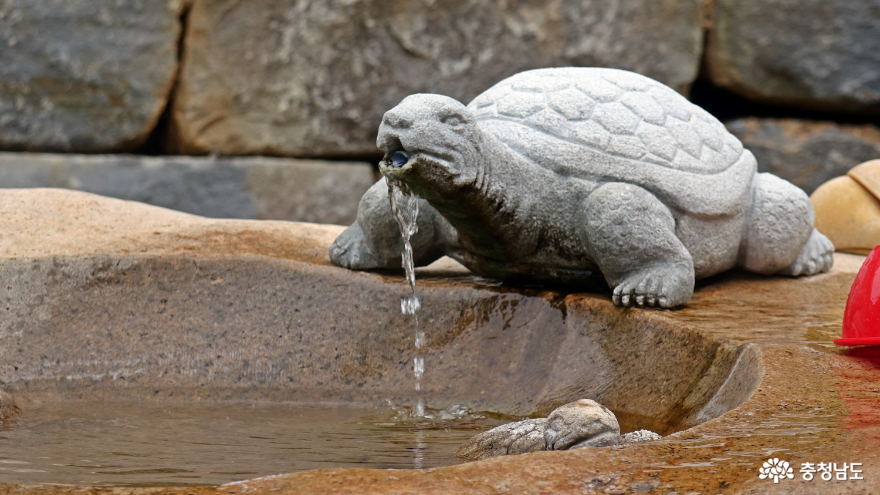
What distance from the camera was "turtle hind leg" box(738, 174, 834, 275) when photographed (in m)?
2.80

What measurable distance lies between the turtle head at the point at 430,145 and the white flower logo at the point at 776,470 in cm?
118

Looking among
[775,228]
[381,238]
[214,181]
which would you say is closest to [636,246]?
[775,228]

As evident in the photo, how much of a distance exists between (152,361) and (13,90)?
2.00 m

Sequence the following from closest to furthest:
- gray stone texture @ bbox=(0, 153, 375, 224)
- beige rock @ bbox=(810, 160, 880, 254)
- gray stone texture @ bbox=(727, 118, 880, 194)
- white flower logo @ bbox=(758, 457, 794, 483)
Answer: white flower logo @ bbox=(758, 457, 794, 483) → beige rock @ bbox=(810, 160, 880, 254) → gray stone texture @ bbox=(0, 153, 375, 224) → gray stone texture @ bbox=(727, 118, 880, 194)

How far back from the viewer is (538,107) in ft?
8.55

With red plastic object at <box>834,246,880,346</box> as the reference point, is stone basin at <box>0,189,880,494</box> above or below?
below

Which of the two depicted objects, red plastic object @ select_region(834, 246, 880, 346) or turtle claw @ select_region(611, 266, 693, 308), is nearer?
red plastic object @ select_region(834, 246, 880, 346)

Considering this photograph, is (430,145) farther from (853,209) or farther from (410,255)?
(853,209)

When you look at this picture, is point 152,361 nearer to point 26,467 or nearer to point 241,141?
point 26,467

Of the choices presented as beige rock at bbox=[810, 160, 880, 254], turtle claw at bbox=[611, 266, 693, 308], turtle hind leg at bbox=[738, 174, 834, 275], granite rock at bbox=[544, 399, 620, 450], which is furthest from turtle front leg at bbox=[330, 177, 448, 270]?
beige rock at bbox=[810, 160, 880, 254]

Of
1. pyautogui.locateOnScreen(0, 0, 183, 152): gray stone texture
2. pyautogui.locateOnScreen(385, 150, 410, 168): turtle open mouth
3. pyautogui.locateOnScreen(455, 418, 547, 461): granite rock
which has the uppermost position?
pyautogui.locateOnScreen(0, 0, 183, 152): gray stone texture

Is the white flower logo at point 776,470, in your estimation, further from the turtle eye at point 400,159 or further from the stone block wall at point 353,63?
the stone block wall at point 353,63

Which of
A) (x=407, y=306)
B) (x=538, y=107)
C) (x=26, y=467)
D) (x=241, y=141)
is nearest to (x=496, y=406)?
(x=407, y=306)

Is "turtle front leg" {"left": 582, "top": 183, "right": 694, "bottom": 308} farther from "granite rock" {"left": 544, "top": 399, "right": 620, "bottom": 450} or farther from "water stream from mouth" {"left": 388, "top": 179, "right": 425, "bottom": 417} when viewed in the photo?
"granite rock" {"left": 544, "top": 399, "right": 620, "bottom": 450}
